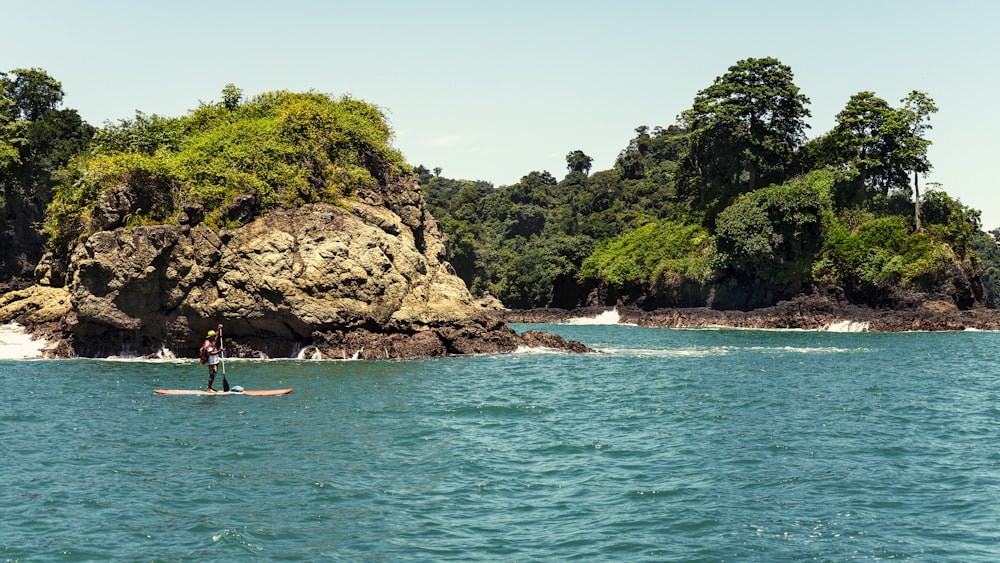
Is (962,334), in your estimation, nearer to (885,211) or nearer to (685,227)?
(885,211)

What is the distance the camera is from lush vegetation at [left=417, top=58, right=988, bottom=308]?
71.9 metres

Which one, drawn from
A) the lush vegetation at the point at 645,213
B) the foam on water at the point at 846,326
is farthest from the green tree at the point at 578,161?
the foam on water at the point at 846,326

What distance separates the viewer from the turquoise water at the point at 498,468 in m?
13.9

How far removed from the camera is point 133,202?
1599 inches

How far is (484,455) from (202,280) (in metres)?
23.0

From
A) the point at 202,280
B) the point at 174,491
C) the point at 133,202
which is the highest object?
the point at 133,202

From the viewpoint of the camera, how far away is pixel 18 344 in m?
41.8

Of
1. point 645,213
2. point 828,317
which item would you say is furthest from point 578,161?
point 828,317

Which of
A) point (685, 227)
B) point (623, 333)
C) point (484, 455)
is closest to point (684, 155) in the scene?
point (685, 227)

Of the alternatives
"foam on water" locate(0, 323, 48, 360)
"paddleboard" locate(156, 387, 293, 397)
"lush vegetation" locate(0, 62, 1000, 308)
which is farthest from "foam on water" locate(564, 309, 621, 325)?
"paddleboard" locate(156, 387, 293, 397)

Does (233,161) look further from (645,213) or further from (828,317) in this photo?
(645,213)

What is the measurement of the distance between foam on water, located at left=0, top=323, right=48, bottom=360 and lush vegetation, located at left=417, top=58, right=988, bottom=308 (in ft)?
173

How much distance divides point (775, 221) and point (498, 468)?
198 ft

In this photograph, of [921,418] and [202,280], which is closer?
[921,418]
